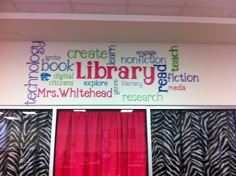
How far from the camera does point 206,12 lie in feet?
12.9

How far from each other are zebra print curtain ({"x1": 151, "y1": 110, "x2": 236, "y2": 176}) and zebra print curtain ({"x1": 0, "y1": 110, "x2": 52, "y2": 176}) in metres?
1.50

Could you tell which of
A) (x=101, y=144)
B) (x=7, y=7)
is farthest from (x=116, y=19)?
(x=101, y=144)

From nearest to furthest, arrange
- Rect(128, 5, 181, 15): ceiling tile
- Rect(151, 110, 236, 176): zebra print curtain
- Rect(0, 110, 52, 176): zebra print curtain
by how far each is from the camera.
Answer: Rect(128, 5, 181, 15): ceiling tile < Rect(0, 110, 52, 176): zebra print curtain < Rect(151, 110, 236, 176): zebra print curtain

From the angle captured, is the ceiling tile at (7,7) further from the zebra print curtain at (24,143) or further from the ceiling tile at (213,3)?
the ceiling tile at (213,3)

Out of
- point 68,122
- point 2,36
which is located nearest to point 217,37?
point 68,122

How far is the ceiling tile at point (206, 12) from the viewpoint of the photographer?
3.86 meters

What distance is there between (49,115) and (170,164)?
1811mm

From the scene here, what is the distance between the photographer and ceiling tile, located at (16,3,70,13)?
12.2 ft

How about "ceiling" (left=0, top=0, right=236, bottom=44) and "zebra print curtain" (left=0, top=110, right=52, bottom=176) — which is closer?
"ceiling" (left=0, top=0, right=236, bottom=44)

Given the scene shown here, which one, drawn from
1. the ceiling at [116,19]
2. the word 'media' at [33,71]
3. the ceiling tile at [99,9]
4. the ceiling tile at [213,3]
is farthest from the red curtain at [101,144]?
the ceiling tile at [213,3]

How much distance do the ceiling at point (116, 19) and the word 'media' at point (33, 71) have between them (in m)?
0.17

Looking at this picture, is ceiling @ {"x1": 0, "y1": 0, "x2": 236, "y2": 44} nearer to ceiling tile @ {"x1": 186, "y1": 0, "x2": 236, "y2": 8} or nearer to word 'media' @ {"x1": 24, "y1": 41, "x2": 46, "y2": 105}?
ceiling tile @ {"x1": 186, "y1": 0, "x2": 236, "y2": 8}

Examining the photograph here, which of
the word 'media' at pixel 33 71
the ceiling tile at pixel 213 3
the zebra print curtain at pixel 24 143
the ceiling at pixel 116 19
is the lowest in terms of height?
the zebra print curtain at pixel 24 143

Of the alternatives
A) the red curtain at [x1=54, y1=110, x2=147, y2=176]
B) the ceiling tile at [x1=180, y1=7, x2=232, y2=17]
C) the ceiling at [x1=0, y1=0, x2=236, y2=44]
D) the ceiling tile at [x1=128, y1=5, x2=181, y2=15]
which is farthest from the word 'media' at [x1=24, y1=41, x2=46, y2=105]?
the ceiling tile at [x1=180, y1=7, x2=232, y2=17]
